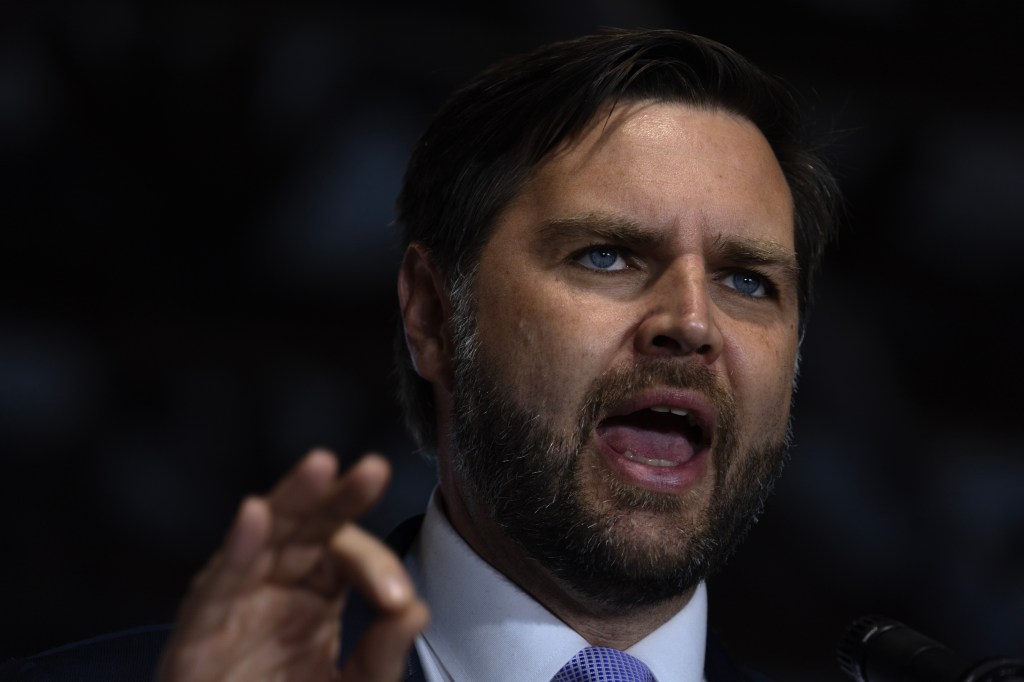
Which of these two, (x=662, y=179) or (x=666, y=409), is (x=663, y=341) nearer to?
(x=666, y=409)

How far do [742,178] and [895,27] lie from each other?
0.57m

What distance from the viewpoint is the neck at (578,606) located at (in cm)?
131

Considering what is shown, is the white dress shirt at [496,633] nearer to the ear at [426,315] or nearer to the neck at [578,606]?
the neck at [578,606]

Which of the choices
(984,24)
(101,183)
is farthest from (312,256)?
(984,24)

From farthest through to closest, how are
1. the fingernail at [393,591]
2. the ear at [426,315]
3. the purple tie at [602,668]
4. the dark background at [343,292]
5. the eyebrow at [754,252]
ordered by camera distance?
the dark background at [343,292] < the ear at [426,315] < the eyebrow at [754,252] < the purple tie at [602,668] < the fingernail at [393,591]

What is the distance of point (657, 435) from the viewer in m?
1.31

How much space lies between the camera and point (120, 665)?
1.31 metres

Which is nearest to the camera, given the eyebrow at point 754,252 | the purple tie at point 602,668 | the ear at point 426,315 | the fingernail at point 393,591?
the fingernail at point 393,591

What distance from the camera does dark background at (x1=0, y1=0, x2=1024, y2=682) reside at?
1.56m

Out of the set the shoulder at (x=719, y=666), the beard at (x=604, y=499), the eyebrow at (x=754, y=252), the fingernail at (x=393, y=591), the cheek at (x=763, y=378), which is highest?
the fingernail at (x=393, y=591)

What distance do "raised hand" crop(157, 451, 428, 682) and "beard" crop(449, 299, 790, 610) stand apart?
0.43 m

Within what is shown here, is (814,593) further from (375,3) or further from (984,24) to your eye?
(375,3)

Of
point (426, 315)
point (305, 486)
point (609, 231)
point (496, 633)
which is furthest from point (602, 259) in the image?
point (305, 486)

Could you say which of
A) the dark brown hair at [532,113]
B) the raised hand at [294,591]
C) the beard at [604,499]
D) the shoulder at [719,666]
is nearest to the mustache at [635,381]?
the beard at [604,499]
